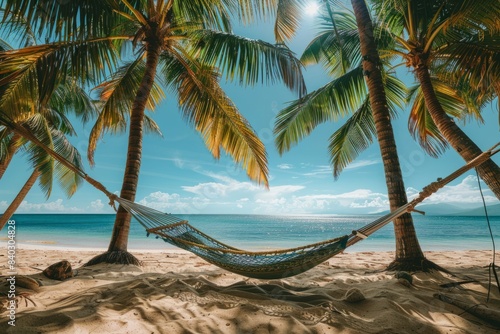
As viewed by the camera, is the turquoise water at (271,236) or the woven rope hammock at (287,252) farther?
A: the turquoise water at (271,236)

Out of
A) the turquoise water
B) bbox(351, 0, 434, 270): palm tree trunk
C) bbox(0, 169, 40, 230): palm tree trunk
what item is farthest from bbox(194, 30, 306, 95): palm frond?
the turquoise water

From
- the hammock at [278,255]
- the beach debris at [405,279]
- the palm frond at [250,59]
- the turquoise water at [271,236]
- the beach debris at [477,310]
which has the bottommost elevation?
the turquoise water at [271,236]

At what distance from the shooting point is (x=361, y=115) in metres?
3.78

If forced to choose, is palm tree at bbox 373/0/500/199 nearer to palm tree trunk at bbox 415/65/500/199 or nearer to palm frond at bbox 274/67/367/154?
palm tree trunk at bbox 415/65/500/199

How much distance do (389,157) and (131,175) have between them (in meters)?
2.59

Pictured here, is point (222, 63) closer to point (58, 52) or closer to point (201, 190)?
point (58, 52)

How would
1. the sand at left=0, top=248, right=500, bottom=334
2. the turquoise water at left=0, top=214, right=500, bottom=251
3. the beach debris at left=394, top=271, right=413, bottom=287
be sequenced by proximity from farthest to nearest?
1. the turquoise water at left=0, top=214, right=500, bottom=251
2. the beach debris at left=394, top=271, right=413, bottom=287
3. the sand at left=0, top=248, right=500, bottom=334

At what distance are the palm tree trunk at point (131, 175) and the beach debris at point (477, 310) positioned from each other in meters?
2.57

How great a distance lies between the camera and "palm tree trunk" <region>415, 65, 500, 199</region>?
2264mm

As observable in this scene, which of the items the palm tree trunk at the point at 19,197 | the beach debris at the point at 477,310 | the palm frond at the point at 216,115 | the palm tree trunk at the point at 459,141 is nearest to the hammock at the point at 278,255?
the beach debris at the point at 477,310

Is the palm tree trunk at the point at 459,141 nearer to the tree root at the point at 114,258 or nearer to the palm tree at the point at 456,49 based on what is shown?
the palm tree at the point at 456,49

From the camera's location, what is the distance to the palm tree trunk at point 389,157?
2.23m

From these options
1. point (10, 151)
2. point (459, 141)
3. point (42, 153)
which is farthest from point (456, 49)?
point (10, 151)

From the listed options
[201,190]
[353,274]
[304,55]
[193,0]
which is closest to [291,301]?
[353,274]
